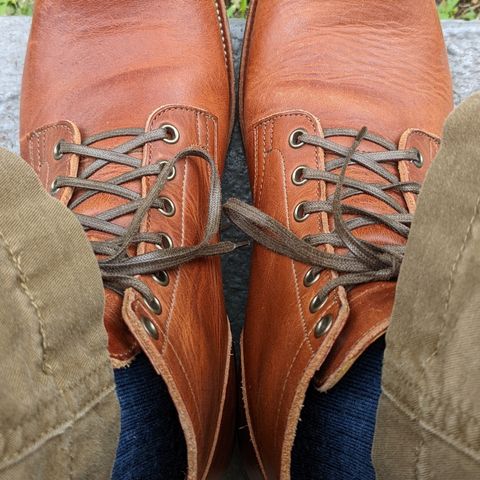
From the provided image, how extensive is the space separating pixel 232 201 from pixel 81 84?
366 millimetres

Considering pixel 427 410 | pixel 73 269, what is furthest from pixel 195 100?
pixel 427 410

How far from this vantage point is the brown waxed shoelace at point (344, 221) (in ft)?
2.72

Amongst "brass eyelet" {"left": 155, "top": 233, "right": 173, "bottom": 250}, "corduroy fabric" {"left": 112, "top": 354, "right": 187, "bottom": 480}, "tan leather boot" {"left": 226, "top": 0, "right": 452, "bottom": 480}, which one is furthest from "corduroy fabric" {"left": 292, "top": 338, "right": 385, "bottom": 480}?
"brass eyelet" {"left": 155, "top": 233, "right": 173, "bottom": 250}

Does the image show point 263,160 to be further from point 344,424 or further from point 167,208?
point 344,424

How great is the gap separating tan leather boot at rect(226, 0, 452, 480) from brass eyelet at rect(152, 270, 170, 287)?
142 mm

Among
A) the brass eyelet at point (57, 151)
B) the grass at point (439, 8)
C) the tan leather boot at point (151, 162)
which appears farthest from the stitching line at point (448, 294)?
the grass at point (439, 8)

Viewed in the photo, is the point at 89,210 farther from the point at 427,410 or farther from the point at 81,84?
the point at 427,410

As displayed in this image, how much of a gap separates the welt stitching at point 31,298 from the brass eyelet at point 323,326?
359mm

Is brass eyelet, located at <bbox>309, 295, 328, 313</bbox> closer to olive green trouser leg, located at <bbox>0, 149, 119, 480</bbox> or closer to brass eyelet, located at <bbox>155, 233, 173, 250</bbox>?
brass eyelet, located at <bbox>155, 233, 173, 250</bbox>

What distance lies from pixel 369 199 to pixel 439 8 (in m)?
0.61

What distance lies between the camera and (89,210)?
3.14ft

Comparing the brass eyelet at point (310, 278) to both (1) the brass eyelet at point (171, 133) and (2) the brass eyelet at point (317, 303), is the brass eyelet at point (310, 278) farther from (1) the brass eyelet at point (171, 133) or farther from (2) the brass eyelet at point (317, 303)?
(1) the brass eyelet at point (171, 133)

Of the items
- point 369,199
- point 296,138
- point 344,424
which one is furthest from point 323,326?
point 296,138

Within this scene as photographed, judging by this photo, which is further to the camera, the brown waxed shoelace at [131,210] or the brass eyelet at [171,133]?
the brass eyelet at [171,133]
